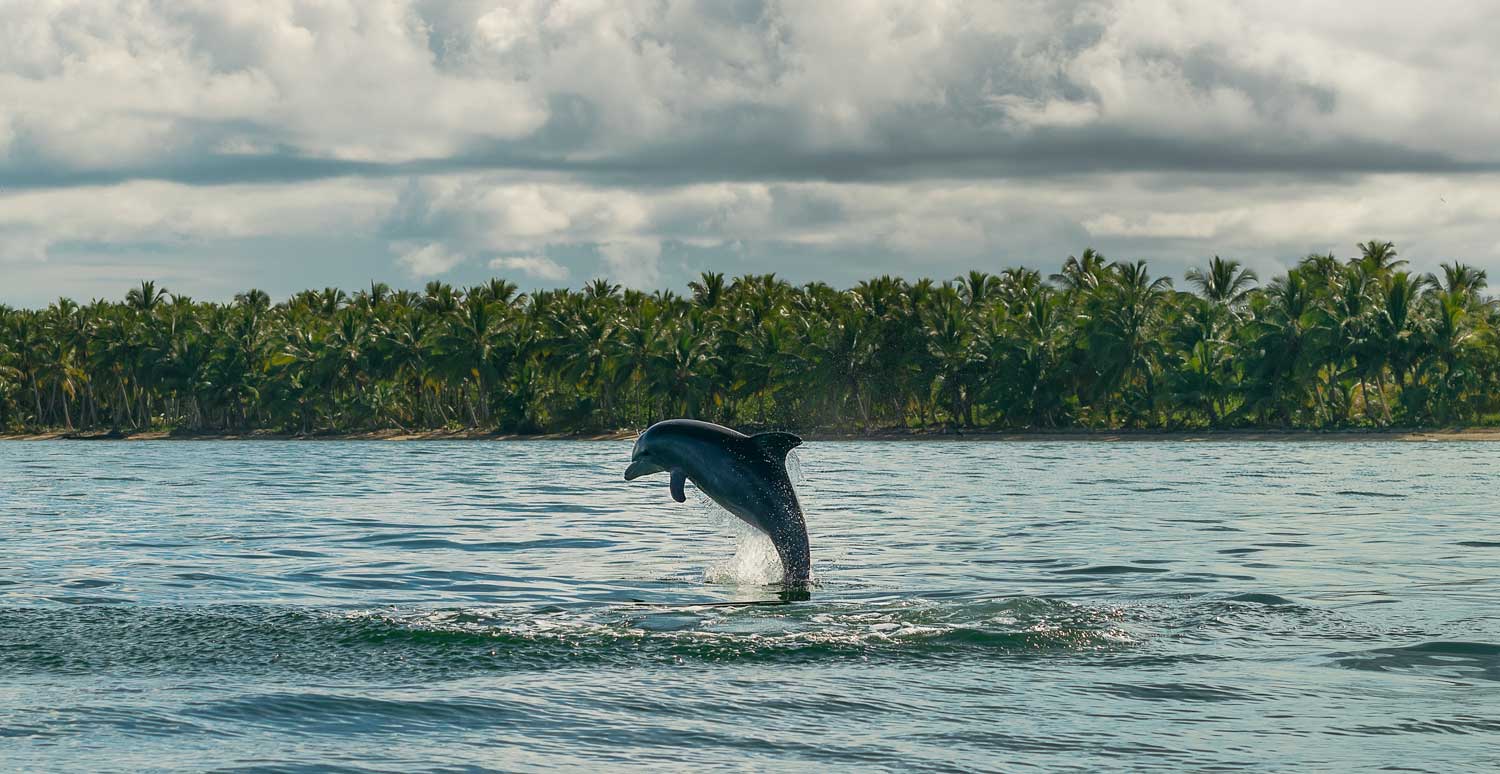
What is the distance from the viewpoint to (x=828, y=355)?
348 feet

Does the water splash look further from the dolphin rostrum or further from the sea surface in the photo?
the dolphin rostrum

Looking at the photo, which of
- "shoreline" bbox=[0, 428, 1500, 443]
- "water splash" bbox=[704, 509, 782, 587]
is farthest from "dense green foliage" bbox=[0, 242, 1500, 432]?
"water splash" bbox=[704, 509, 782, 587]

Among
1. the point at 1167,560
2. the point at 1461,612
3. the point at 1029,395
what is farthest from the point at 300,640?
the point at 1029,395

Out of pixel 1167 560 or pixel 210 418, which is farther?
pixel 210 418

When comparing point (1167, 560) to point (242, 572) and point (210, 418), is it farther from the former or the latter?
point (210, 418)

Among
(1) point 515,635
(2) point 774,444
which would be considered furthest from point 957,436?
(1) point 515,635

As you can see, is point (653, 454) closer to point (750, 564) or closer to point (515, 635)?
point (515, 635)

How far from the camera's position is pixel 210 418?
5413 inches

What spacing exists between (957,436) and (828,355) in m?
10.6

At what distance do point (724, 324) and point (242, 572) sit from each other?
9264cm

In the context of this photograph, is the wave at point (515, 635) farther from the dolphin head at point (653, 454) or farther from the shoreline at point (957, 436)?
the shoreline at point (957, 436)

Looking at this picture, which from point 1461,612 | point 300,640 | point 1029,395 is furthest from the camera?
point 1029,395

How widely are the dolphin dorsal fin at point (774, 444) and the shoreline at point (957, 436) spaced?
85.7m

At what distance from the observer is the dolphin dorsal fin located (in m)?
12.7
